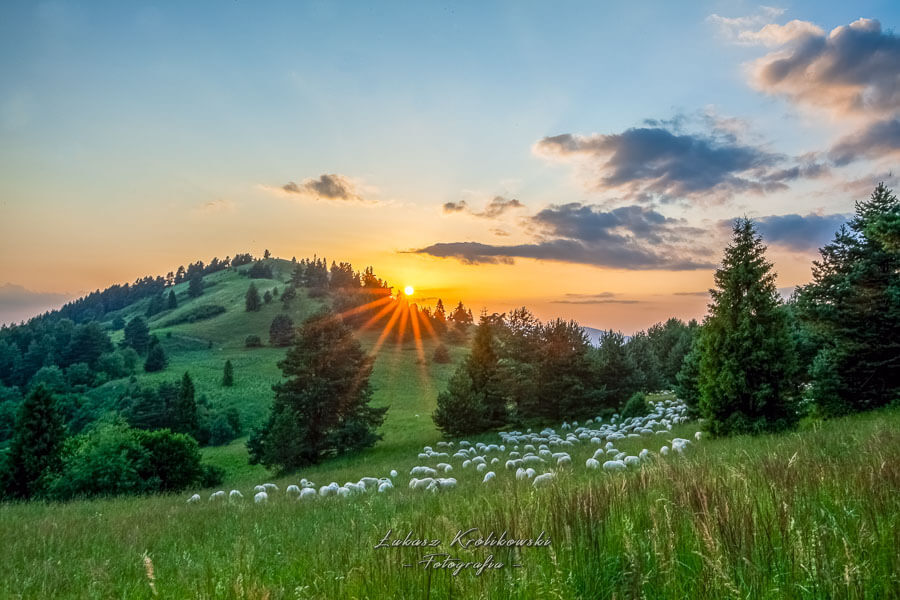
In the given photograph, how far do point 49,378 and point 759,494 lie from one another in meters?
105

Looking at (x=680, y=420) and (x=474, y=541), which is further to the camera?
(x=680, y=420)

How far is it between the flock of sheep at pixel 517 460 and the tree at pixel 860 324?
6.18m

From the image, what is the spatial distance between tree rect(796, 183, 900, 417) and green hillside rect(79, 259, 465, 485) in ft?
68.7

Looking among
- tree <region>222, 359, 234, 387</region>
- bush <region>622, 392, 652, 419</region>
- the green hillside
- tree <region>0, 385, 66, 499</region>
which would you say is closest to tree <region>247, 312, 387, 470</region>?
the green hillside

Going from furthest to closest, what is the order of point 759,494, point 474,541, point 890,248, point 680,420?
point 680,420, point 890,248, point 759,494, point 474,541

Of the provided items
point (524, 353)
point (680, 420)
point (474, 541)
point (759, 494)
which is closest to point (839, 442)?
point (759, 494)

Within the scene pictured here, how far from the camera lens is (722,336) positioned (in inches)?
601

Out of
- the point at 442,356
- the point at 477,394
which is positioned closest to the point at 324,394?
the point at 477,394

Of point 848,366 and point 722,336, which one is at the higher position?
point 722,336

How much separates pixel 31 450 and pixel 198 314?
130m

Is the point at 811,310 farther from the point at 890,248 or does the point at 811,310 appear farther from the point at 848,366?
the point at 890,248

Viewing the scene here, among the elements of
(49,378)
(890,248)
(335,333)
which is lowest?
(49,378)

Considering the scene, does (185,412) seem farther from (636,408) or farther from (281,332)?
(281,332)

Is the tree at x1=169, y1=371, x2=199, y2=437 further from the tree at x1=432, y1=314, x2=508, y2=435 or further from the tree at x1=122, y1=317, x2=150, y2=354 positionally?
the tree at x1=122, y1=317, x2=150, y2=354
